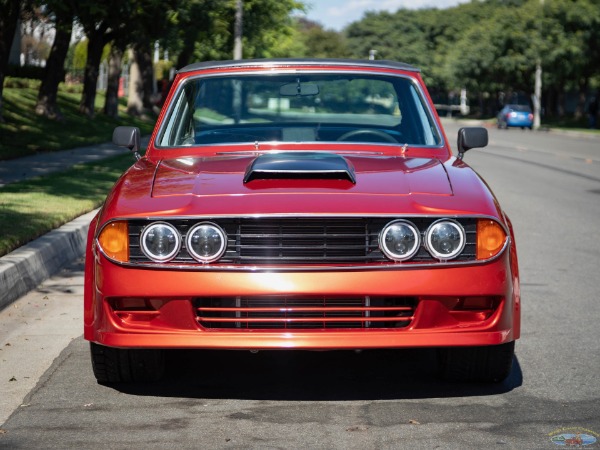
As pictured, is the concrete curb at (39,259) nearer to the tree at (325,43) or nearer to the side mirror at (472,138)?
the side mirror at (472,138)

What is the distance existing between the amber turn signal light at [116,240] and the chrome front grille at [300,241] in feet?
0.76

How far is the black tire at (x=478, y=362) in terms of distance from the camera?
17.1ft

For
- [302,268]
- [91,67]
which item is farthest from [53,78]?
[302,268]

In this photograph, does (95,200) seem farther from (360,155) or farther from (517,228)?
(360,155)

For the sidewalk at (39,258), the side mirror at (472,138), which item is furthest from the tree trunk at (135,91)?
the side mirror at (472,138)

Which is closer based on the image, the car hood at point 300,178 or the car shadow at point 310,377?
the car hood at point 300,178

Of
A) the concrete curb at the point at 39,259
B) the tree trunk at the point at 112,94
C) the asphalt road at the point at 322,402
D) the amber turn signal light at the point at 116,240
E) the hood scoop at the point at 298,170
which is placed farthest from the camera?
the tree trunk at the point at 112,94

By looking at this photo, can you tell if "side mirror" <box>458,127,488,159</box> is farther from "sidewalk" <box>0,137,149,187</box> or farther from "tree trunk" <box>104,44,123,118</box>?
"tree trunk" <box>104,44,123,118</box>

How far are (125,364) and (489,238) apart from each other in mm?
Result: 1747

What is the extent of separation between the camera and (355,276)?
4.84 meters

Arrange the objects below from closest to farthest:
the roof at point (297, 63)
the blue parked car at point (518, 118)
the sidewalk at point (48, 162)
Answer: the roof at point (297, 63), the sidewalk at point (48, 162), the blue parked car at point (518, 118)

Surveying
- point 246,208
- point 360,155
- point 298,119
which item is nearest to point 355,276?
point 246,208

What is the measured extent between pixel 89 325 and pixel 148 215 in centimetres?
60

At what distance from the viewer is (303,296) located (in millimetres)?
4828
